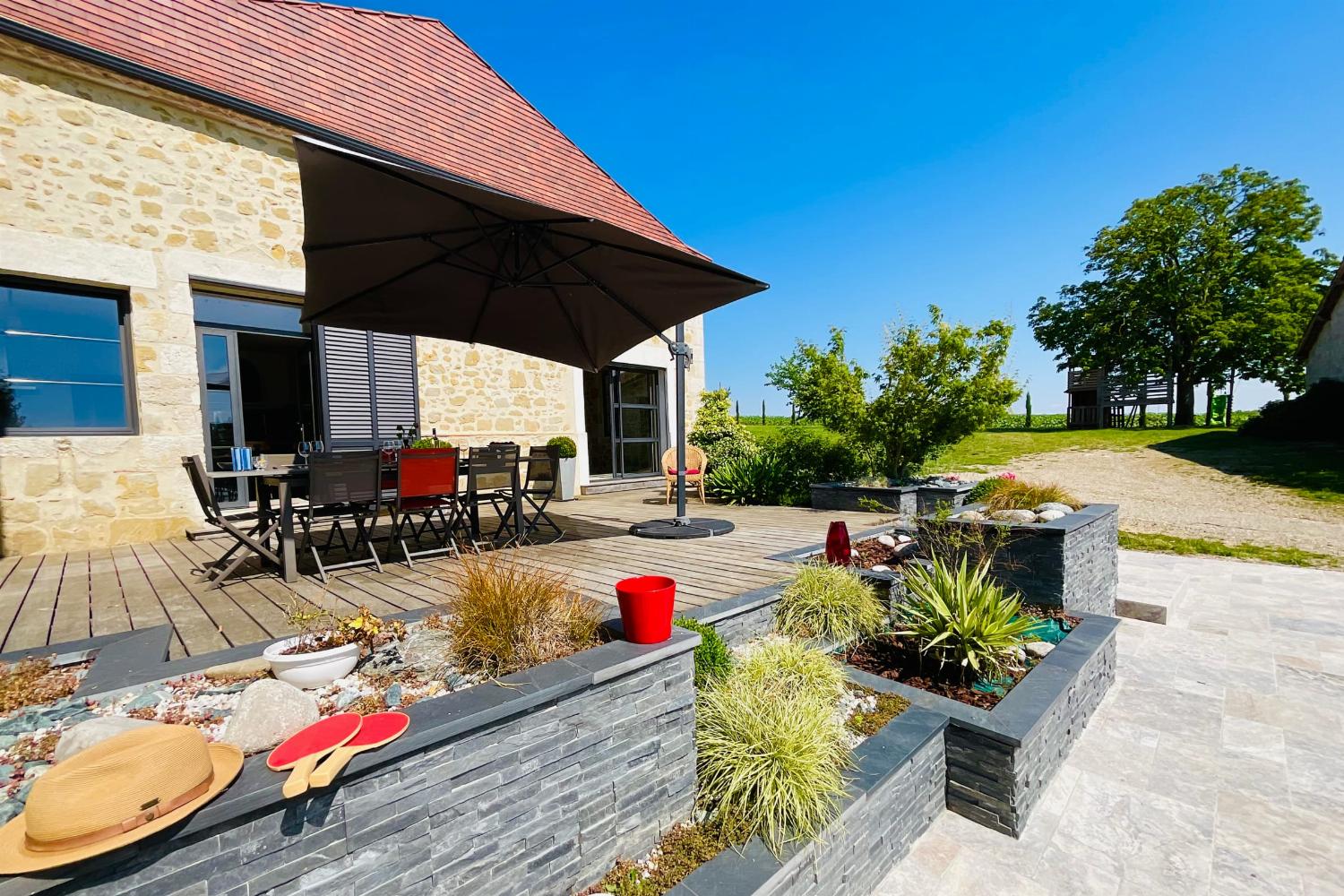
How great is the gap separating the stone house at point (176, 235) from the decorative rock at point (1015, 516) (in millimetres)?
6068

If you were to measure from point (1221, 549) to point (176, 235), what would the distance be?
13.0 metres

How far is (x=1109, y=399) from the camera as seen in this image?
78.5 feet

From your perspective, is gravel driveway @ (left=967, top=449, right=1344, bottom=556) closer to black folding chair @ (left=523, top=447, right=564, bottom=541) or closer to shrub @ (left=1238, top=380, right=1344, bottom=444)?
shrub @ (left=1238, top=380, right=1344, bottom=444)

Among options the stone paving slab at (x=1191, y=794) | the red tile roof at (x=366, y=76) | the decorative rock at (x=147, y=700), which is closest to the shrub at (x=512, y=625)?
the decorative rock at (x=147, y=700)

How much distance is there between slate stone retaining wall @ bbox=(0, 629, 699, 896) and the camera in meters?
1.20

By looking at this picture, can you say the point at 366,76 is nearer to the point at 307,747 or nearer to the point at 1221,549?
the point at 307,747

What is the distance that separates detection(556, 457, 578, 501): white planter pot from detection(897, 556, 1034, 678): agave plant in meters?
6.18

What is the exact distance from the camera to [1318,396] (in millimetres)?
14836

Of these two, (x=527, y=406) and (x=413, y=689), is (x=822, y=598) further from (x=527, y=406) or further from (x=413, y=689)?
(x=527, y=406)

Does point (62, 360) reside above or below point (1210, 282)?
below

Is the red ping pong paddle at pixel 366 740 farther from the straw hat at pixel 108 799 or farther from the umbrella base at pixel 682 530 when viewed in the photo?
the umbrella base at pixel 682 530

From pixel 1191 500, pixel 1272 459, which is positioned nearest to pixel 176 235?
pixel 1191 500

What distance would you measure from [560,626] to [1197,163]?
1269 inches

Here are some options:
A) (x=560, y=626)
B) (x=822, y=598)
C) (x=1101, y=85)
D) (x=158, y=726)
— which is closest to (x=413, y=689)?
(x=560, y=626)
